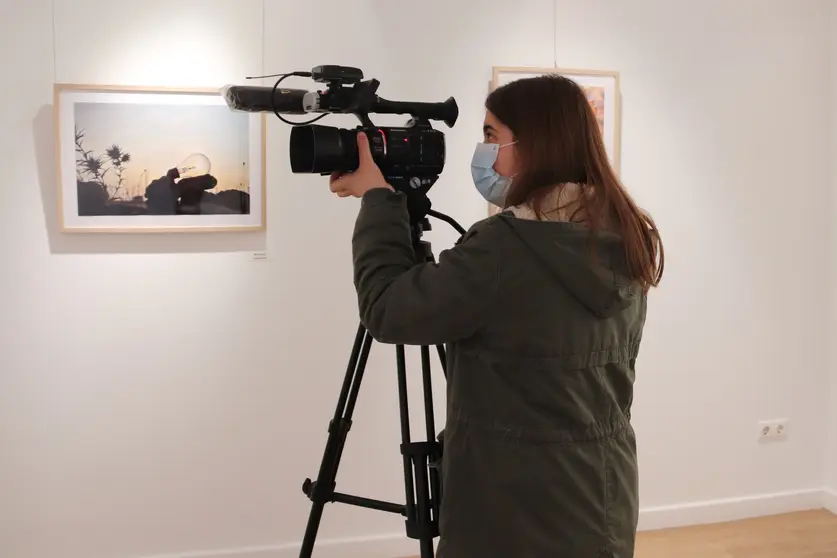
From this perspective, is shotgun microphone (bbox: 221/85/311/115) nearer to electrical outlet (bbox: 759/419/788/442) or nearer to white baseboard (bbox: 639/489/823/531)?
white baseboard (bbox: 639/489/823/531)

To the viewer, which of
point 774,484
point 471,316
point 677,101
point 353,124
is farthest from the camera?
point 774,484

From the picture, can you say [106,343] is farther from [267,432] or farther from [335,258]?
[335,258]

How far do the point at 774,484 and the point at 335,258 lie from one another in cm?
197

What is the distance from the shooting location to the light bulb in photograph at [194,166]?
244 centimetres

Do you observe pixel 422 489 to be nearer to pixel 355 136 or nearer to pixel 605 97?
pixel 355 136

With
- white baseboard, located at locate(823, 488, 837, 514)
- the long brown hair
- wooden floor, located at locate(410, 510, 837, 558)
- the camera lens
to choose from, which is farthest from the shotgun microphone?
white baseboard, located at locate(823, 488, 837, 514)

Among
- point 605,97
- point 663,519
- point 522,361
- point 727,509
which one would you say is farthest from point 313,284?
point 727,509

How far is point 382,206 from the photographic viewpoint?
133 cm

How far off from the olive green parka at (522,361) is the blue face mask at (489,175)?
0.59ft

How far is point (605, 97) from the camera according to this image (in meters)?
2.78

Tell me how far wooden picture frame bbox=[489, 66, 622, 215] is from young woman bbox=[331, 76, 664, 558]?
1412 millimetres

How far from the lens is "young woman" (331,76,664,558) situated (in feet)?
4.10

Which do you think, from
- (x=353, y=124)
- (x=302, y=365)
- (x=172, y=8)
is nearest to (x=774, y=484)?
(x=302, y=365)

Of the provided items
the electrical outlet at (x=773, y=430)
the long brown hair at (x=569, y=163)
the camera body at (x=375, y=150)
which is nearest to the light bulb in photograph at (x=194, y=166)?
the camera body at (x=375, y=150)
